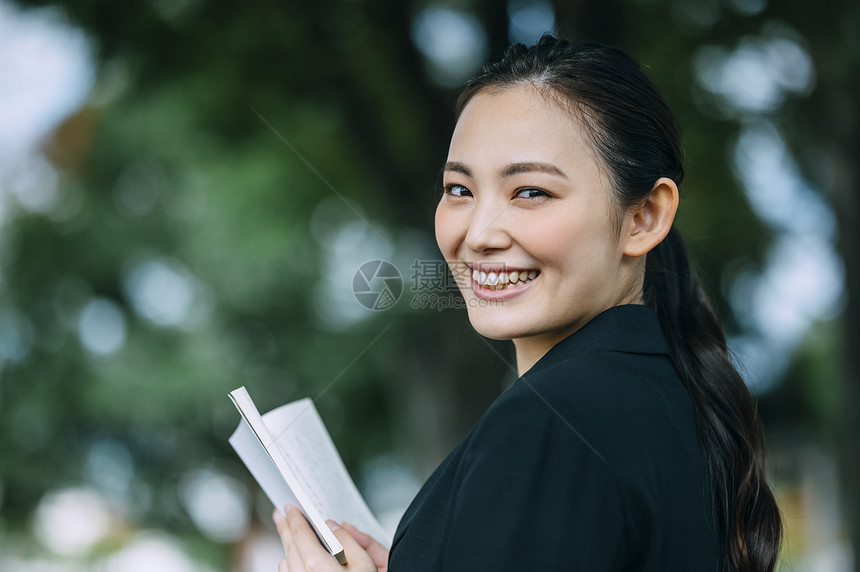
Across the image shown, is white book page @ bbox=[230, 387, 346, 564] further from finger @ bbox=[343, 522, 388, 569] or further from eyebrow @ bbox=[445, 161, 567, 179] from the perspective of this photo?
eyebrow @ bbox=[445, 161, 567, 179]

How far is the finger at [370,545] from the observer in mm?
1597

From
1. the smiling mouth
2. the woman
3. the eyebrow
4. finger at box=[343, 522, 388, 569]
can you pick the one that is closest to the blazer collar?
the woman

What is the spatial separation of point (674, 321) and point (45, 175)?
973cm

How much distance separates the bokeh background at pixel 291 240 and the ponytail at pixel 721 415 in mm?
156

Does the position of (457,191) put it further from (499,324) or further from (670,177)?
(670,177)

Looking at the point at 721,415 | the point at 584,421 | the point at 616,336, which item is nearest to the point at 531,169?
the point at 616,336

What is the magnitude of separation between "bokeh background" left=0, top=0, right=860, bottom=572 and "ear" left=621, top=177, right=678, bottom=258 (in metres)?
0.40

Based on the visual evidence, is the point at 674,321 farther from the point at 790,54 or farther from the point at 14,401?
the point at 14,401

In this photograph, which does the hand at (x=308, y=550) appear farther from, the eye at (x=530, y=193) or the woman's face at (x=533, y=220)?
the eye at (x=530, y=193)

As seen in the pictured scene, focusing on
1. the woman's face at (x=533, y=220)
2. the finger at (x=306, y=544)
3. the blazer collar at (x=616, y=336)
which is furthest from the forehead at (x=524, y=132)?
the finger at (x=306, y=544)

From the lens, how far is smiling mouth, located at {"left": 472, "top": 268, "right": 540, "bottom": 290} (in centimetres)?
134

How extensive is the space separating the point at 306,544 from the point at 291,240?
623cm

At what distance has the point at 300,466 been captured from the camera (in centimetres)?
155

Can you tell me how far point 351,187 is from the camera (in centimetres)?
636
